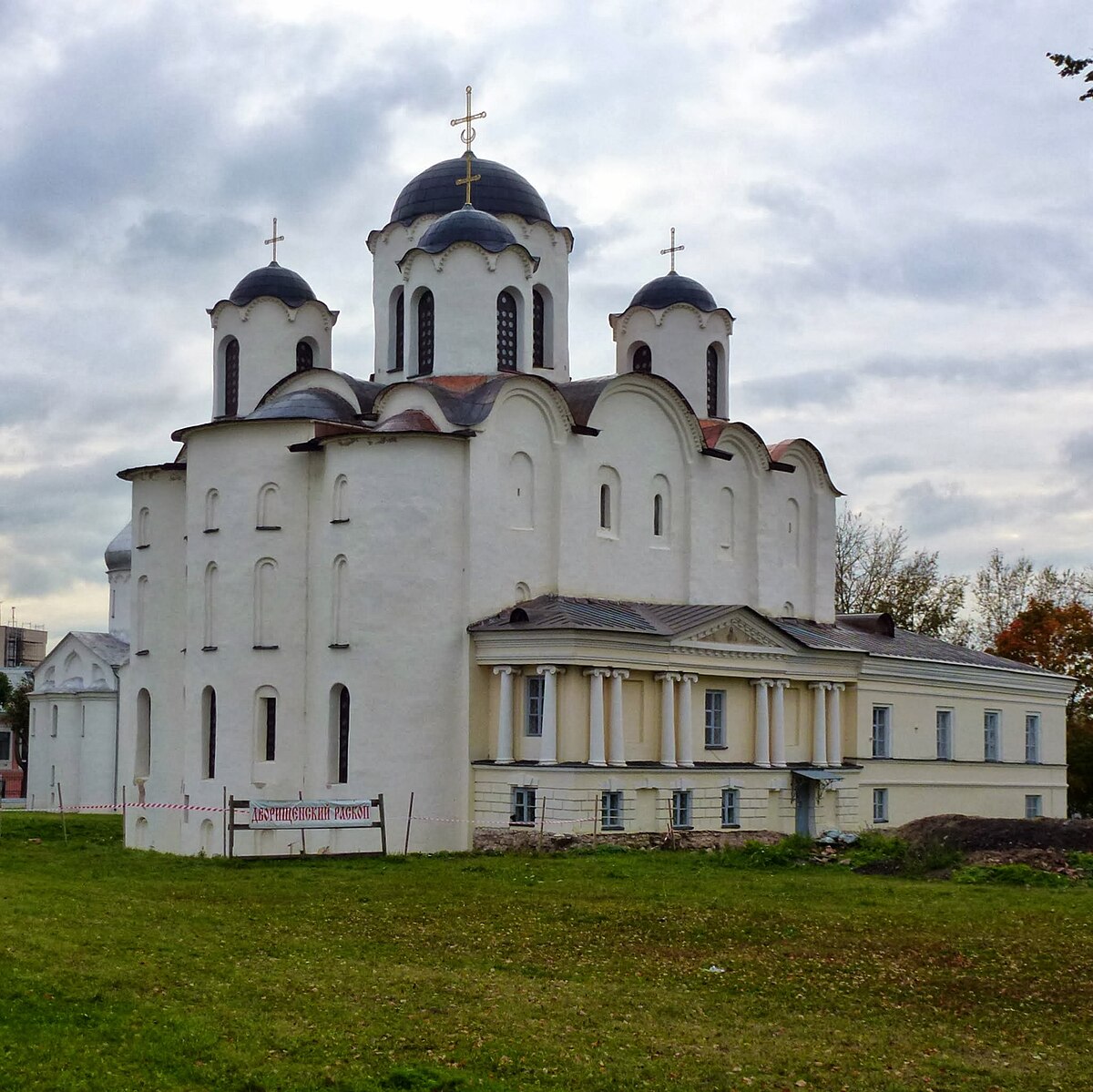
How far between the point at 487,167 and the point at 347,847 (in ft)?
57.2

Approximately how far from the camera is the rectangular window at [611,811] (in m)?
30.7

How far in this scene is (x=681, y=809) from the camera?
32375mm

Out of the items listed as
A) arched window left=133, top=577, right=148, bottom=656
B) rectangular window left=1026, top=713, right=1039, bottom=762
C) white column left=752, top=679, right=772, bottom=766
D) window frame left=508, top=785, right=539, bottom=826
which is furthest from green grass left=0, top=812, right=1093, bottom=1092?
rectangular window left=1026, top=713, right=1039, bottom=762

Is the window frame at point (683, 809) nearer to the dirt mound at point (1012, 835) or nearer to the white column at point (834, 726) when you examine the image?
the dirt mound at point (1012, 835)

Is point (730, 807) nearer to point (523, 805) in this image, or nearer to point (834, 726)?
point (834, 726)

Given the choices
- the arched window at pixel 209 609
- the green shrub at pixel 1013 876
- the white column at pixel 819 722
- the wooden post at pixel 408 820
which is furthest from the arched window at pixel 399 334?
the green shrub at pixel 1013 876

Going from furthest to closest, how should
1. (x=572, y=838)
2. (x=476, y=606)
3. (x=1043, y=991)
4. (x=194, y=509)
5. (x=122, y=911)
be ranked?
(x=194, y=509) < (x=476, y=606) < (x=572, y=838) < (x=122, y=911) < (x=1043, y=991)

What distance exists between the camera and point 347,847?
30547mm

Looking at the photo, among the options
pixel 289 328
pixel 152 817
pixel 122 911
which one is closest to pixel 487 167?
pixel 289 328

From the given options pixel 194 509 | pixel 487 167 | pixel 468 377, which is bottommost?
pixel 194 509

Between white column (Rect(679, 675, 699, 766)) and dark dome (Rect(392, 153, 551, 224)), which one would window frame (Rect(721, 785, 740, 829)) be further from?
dark dome (Rect(392, 153, 551, 224))

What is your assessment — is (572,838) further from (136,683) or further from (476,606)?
(136,683)

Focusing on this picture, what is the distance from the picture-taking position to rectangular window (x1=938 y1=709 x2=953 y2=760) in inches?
1641

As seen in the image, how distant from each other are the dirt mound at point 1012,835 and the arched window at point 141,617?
706 inches
